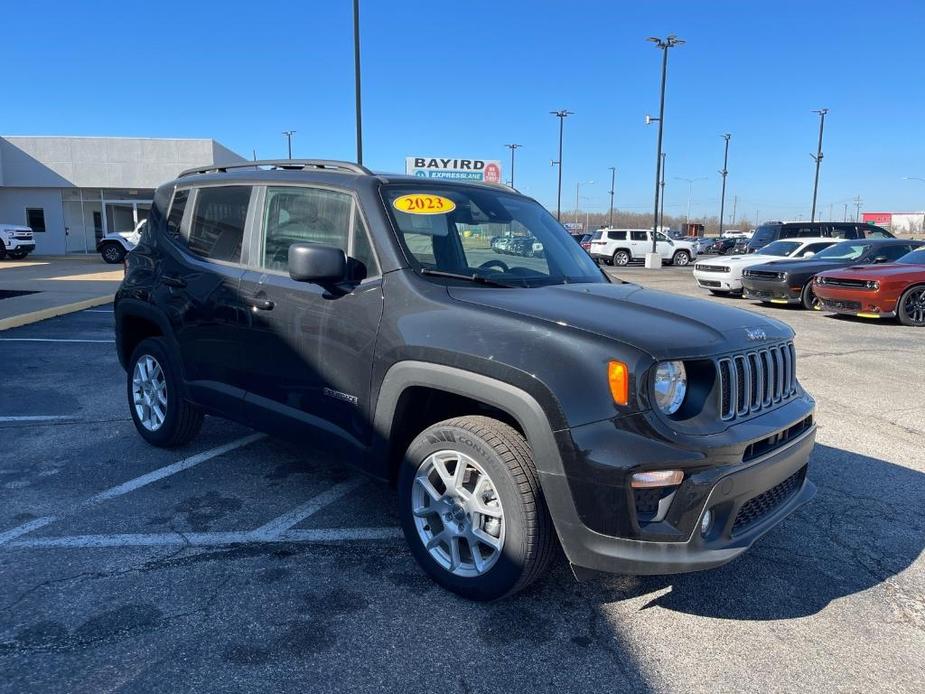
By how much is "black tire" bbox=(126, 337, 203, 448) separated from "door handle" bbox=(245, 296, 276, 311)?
3.30 ft

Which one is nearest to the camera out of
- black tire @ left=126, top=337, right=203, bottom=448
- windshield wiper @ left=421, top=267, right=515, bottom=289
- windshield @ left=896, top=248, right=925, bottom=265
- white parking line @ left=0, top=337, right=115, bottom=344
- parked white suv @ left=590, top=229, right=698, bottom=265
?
windshield wiper @ left=421, top=267, right=515, bottom=289

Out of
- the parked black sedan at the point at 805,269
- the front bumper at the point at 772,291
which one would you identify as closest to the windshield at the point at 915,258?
the parked black sedan at the point at 805,269

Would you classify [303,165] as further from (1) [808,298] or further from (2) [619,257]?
(2) [619,257]

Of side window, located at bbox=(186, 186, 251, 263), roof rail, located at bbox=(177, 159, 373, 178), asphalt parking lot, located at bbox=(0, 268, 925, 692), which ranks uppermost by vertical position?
roof rail, located at bbox=(177, 159, 373, 178)

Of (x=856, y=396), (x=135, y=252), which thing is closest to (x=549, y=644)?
(x=135, y=252)

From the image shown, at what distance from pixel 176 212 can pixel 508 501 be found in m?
3.28

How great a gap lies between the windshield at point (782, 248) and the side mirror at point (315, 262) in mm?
15935

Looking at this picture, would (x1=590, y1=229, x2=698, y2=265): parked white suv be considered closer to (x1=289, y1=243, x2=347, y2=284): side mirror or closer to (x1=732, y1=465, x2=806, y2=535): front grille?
(x1=732, y1=465, x2=806, y2=535): front grille

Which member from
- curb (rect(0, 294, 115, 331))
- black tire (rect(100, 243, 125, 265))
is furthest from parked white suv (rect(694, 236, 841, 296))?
black tire (rect(100, 243, 125, 265))

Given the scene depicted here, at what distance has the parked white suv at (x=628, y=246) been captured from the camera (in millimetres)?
32906

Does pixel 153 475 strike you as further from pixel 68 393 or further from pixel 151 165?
pixel 151 165

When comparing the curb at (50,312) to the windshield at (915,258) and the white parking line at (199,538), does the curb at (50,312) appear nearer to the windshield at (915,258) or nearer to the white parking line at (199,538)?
the white parking line at (199,538)

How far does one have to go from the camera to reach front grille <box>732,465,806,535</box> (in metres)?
2.80

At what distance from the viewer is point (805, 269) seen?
1381 cm
